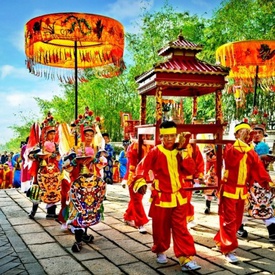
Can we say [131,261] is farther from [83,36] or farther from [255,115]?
[83,36]

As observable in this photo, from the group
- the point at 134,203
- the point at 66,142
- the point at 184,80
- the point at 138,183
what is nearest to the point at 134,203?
the point at 134,203

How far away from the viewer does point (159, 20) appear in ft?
58.1

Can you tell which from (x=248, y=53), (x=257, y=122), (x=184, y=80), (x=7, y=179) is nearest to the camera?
(x=184, y=80)

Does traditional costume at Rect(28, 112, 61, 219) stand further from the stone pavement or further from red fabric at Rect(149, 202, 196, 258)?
red fabric at Rect(149, 202, 196, 258)

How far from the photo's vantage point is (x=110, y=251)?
421 centimetres

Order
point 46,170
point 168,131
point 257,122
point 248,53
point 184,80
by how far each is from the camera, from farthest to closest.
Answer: point 248,53
point 46,170
point 257,122
point 184,80
point 168,131

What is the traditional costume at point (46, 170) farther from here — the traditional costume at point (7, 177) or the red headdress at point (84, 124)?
the traditional costume at point (7, 177)

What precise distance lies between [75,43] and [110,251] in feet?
10.2

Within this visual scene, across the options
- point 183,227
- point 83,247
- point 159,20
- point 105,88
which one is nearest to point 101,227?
point 83,247

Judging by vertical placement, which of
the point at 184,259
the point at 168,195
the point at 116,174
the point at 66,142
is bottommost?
the point at 184,259

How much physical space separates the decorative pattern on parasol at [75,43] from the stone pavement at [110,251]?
97.4 inches

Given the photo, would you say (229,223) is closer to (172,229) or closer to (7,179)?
(172,229)

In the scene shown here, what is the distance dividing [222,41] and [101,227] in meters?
11.3

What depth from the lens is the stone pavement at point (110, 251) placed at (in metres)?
3.64
